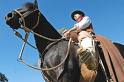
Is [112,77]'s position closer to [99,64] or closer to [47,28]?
[99,64]

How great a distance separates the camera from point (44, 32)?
994 cm

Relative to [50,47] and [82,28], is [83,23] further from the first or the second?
[50,47]

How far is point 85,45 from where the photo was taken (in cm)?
928

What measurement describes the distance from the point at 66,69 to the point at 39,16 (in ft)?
6.08

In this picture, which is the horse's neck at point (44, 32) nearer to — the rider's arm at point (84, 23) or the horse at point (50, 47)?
the horse at point (50, 47)

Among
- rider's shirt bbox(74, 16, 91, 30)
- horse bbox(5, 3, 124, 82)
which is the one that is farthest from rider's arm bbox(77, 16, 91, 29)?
horse bbox(5, 3, 124, 82)

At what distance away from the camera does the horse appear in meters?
8.97

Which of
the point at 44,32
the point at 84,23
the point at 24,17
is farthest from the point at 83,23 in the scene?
the point at 24,17

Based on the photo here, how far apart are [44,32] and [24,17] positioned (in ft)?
2.33

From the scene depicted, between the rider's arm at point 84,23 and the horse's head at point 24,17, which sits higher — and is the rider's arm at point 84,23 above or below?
below

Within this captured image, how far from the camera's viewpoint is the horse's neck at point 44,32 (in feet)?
32.0

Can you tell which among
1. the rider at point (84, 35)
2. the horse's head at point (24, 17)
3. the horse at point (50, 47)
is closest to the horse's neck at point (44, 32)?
the horse at point (50, 47)

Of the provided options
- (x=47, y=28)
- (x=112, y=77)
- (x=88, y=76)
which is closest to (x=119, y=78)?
(x=112, y=77)

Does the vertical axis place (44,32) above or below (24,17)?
below
